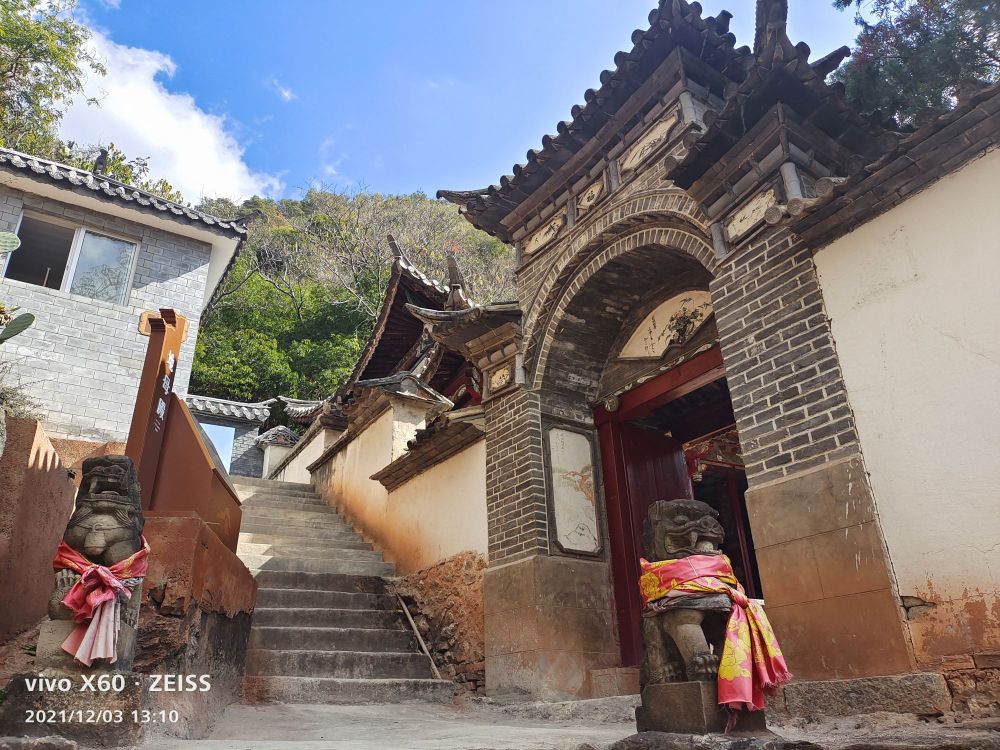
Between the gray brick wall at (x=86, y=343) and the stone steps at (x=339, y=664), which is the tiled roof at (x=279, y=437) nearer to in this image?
the gray brick wall at (x=86, y=343)

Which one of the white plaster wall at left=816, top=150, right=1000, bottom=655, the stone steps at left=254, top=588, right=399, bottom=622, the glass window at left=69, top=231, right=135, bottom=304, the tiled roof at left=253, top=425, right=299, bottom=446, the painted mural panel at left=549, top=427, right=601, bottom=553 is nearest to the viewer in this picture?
the white plaster wall at left=816, top=150, right=1000, bottom=655

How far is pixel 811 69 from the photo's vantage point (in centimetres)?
540

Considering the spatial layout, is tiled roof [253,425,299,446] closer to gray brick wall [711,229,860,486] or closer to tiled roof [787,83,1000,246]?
gray brick wall [711,229,860,486]

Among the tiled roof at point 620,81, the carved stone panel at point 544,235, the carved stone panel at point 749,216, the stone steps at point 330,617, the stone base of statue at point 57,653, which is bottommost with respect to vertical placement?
the stone base of statue at point 57,653

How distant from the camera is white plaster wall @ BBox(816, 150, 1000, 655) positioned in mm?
3852

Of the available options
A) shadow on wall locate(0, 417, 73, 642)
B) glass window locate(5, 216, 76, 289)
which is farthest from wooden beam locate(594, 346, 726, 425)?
glass window locate(5, 216, 76, 289)

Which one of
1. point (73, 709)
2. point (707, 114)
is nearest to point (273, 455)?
point (707, 114)

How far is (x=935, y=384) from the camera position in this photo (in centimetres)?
420

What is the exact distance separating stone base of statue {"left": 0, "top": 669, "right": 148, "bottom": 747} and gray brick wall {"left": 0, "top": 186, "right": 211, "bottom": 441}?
826 cm

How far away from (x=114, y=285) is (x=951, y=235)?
1161 cm

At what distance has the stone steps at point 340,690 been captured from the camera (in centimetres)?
606

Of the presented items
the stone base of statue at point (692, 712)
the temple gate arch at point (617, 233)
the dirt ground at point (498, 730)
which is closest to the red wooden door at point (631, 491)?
the dirt ground at point (498, 730)

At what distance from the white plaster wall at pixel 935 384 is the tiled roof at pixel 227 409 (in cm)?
1914

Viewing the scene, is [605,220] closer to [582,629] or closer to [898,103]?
[582,629]
